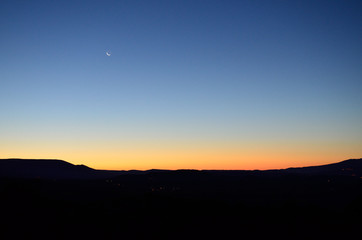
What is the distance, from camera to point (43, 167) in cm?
14012

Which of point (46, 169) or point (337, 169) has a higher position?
point (46, 169)

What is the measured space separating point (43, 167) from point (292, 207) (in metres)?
127

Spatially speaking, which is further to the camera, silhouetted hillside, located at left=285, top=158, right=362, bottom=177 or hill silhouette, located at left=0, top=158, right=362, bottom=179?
silhouetted hillside, located at left=285, top=158, right=362, bottom=177

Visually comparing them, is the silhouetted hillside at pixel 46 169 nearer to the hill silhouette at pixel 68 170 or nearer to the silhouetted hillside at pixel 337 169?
the hill silhouette at pixel 68 170

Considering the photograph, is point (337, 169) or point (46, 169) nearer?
point (46, 169)

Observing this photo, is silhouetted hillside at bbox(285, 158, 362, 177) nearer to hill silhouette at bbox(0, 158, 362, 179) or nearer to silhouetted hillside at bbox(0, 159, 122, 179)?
hill silhouette at bbox(0, 158, 362, 179)

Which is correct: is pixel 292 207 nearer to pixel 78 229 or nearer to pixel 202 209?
pixel 202 209

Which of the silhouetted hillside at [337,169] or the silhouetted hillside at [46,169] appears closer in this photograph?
the silhouetted hillside at [46,169]

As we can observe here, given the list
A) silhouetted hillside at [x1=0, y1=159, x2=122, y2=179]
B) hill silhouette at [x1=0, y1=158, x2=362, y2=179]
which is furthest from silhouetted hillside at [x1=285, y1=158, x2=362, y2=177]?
silhouetted hillside at [x1=0, y1=159, x2=122, y2=179]

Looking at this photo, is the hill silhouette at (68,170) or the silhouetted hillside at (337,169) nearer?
the hill silhouette at (68,170)

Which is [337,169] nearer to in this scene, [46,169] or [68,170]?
[68,170]

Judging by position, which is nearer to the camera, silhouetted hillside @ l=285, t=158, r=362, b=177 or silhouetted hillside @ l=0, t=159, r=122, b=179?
silhouetted hillside @ l=0, t=159, r=122, b=179

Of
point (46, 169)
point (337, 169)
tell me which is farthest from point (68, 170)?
point (337, 169)

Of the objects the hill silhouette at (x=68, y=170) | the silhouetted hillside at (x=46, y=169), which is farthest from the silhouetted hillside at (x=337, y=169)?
the silhouetted hillside at (x=46, y=169)
